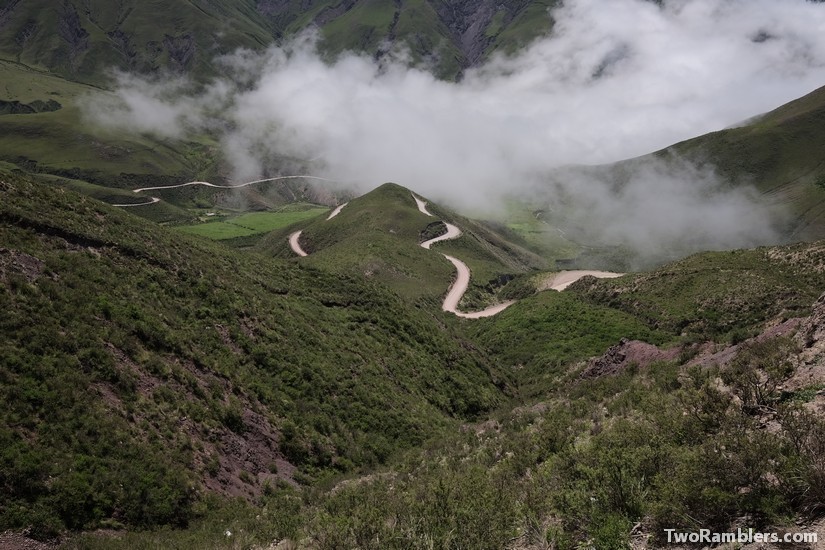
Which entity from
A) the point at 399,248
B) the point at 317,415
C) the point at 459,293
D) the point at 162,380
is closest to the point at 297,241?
the point at 399,248

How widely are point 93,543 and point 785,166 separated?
828ft

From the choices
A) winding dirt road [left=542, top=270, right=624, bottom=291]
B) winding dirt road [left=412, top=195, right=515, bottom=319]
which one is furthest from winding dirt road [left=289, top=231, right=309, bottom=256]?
winding dirt road [left=542, top=270, right=624, bottom=291]

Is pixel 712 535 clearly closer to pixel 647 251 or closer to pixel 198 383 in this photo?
pixel 198 383

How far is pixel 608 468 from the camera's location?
1077 cm

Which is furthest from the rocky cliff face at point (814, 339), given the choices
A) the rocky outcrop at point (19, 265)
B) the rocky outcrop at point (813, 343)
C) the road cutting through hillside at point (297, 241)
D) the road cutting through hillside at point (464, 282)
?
the road cutting through hillside at point (297, 241)

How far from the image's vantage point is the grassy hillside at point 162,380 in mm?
15617

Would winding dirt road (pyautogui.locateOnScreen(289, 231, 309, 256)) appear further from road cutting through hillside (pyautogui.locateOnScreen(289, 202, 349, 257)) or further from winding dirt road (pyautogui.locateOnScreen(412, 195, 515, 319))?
winding dirt road (pyautogui.locateOnScreen(412, 195, 515, 319))

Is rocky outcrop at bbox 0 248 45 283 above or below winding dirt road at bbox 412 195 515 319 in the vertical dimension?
above

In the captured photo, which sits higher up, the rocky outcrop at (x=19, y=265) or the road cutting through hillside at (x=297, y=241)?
the road cutting through hillside at (x=297, y=241)

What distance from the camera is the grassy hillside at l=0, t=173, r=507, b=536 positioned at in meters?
15.6

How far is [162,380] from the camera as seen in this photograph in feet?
70.0

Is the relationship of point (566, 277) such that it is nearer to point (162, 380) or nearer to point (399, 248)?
point (399, 248)

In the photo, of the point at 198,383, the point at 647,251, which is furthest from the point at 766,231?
the point at 198,383

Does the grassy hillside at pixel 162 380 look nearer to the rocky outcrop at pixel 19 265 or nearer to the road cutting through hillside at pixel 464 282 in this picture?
the rocky outcrop at pixel 19 265
